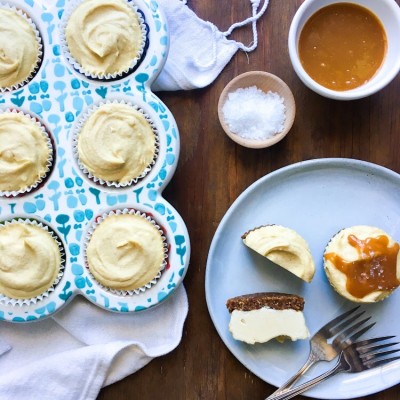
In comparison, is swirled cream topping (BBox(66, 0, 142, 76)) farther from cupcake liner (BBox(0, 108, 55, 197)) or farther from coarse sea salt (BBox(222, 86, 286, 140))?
coarse sea salt (BBox(222, 86, 286, 140))

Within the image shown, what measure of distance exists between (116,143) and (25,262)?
50 centimetres

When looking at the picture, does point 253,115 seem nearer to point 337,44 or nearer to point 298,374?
point 337,44

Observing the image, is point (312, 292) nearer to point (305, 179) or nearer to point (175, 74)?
point (305, 179)

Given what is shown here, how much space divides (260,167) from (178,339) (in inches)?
26.8

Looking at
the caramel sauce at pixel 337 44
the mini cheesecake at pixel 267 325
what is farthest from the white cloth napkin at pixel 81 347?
the caramel sauce at pixel 337 44

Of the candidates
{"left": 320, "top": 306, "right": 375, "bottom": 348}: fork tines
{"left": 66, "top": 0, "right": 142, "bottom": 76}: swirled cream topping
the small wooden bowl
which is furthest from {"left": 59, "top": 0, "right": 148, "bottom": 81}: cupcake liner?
{"left": 320, "top": 306, "right": 375, "bottom": 348}: fork tines

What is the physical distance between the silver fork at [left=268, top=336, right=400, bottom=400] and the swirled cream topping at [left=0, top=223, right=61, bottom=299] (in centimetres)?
89

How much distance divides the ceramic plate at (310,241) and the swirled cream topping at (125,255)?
245 mm

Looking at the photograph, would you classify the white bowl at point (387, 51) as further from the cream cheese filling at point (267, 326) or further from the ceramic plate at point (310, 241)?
the cream cheese filling at point (267, 326)

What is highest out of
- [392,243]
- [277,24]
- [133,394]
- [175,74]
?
[277,24]

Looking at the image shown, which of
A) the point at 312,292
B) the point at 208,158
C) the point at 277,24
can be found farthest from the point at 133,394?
the point at 277,24

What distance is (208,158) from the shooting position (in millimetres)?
2170

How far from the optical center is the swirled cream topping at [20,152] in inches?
77.3

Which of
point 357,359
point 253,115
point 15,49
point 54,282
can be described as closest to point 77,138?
point 15,49
